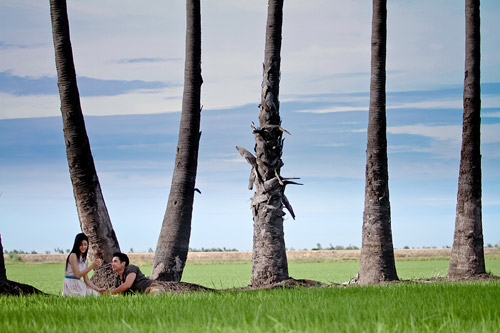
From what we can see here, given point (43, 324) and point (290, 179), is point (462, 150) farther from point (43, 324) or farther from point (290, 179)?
point (43, 324)

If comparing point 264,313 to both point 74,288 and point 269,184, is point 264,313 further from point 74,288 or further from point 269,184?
point 269,184

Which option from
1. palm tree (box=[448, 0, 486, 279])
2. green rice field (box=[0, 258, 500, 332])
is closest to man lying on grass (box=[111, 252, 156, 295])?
green rice field (box=[0, 258, 500, 332])

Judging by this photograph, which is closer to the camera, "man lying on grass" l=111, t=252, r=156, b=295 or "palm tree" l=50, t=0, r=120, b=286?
"man lying on grass" l=111, t=252, r=156, b=295

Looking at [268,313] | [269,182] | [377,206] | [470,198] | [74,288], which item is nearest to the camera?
[268,313]

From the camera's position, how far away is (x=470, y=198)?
16172 mm

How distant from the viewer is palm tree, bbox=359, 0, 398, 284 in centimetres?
1488

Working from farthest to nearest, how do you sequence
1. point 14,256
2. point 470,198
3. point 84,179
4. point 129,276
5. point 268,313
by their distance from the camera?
point 14,256 < point 470,198 < point 84,179 < point 129,276 < point 268,313

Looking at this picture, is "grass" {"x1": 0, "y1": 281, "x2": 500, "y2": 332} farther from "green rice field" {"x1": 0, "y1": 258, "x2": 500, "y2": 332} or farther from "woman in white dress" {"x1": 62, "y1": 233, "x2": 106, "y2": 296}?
"woman in white dress" {"x1": 62, "y1": 233, "x2": 106, "y2": 296}

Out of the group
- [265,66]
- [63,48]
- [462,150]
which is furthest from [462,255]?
[63,48]

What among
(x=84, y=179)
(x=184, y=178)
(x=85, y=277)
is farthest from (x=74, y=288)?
(x=184, y=178)

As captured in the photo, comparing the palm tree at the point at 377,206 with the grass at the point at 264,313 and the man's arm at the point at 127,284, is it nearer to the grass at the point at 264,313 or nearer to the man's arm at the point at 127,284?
the grass at the point at 264,313

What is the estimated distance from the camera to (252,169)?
15.0 metres

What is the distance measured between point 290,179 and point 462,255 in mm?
5570

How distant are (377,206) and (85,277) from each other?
7559mm
